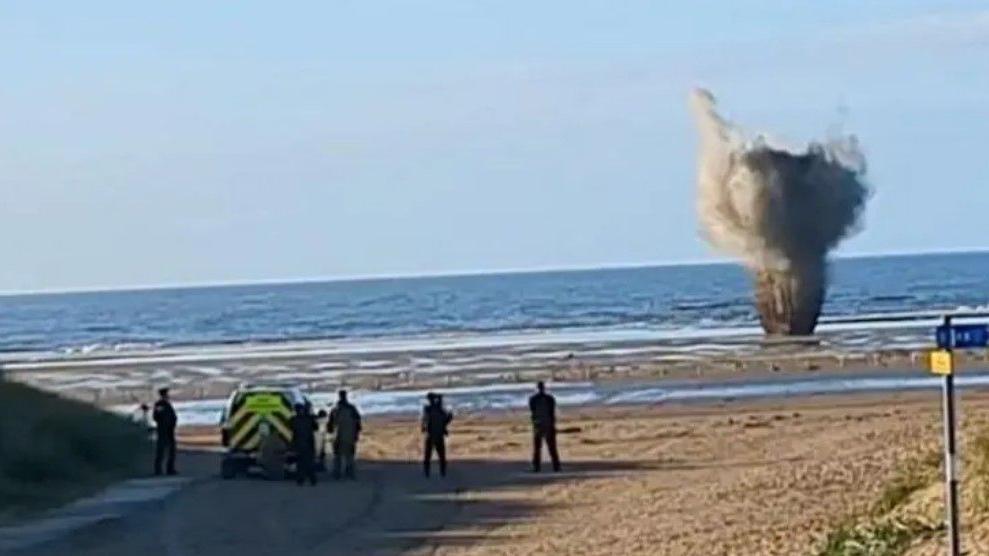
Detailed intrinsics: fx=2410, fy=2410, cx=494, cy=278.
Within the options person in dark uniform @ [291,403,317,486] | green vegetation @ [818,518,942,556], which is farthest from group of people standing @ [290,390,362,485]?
green vegetation @ [818,518,942,556]

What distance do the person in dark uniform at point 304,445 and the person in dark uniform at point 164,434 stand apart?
9.05 feet

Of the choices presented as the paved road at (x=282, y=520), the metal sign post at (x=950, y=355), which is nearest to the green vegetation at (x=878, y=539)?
the metal sign post at (x=950, y=355)


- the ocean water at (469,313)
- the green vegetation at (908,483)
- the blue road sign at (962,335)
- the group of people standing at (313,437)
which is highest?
the ocean water at (469,313)

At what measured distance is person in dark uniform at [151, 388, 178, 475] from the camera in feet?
118

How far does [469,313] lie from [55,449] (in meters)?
94.9

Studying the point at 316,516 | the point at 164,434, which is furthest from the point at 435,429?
the point at 316,516

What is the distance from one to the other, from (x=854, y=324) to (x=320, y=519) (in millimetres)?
61792

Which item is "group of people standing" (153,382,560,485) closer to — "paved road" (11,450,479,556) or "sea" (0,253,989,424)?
"paved road" (11,450,479,556)

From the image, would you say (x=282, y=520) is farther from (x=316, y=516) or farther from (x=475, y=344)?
(x=475, y=344)

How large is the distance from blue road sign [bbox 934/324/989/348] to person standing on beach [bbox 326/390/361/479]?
2047 centimetres

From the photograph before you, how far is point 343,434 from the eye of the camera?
34.3m

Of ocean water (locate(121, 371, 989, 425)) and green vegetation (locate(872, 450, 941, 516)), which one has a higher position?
ocean water (locate(121, 371, 989, 425))

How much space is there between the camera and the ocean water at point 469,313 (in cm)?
10600

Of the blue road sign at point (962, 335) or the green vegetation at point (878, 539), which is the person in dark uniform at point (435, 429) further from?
the blue road sign at point (962, 335)
